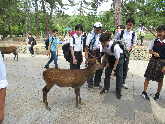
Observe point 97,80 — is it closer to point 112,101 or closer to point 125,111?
point 112,101

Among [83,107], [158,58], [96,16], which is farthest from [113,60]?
[96,16]

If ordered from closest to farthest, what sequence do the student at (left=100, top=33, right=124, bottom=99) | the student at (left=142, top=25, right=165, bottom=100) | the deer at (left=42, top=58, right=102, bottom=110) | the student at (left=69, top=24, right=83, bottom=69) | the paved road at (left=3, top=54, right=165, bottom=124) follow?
the paved road at (left=3, top=54, right=165, bottom=124) → the deer at (left=42, top=58, right=102, bottom=110) → the student at (left=100, top=33, right=124, bottom=99) → the student at (left=142, top=25, right=165, bottom=100) → the student at (left=69, top=24, right=83, bottom=69)

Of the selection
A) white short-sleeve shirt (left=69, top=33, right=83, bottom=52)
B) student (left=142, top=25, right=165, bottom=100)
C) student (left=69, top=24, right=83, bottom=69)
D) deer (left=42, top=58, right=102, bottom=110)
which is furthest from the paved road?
white short-sleeve shirt (left=69, top=33, right=83, bottom=52)

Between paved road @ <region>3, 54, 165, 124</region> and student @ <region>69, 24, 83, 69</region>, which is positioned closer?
paved road @ <region>3, 54, 165, 124</region>

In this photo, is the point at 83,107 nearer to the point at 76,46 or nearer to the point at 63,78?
the point at 63,78

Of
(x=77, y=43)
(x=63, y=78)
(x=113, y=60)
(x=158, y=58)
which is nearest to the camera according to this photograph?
(x=63, y=78)

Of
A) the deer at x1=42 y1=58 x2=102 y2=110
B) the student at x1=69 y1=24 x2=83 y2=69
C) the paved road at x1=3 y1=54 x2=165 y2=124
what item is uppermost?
the student at x1=69 y1=24 x2=83 y2=69

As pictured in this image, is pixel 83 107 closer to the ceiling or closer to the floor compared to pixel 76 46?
closer to the floor

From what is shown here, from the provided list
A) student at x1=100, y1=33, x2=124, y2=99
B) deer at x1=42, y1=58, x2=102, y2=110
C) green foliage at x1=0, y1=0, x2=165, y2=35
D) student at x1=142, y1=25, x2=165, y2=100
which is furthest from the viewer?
green foliage at x1=0, y1=0, x2=165, y2=35

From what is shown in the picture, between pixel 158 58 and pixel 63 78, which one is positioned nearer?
pixel 63 78

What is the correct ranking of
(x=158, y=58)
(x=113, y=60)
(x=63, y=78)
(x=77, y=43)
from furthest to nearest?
(x=77, y=43) → (x=113, y=60) → (x=158, y=58) → (x=63, y=78)

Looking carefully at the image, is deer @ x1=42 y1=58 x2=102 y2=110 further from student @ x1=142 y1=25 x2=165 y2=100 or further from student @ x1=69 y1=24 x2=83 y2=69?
student @ x1=142 y1=25 x2=165 y2=100

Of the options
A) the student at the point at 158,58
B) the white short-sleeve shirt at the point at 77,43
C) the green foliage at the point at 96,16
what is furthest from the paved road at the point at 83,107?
the green foliage at the point at 96,16

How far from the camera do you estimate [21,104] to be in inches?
122
